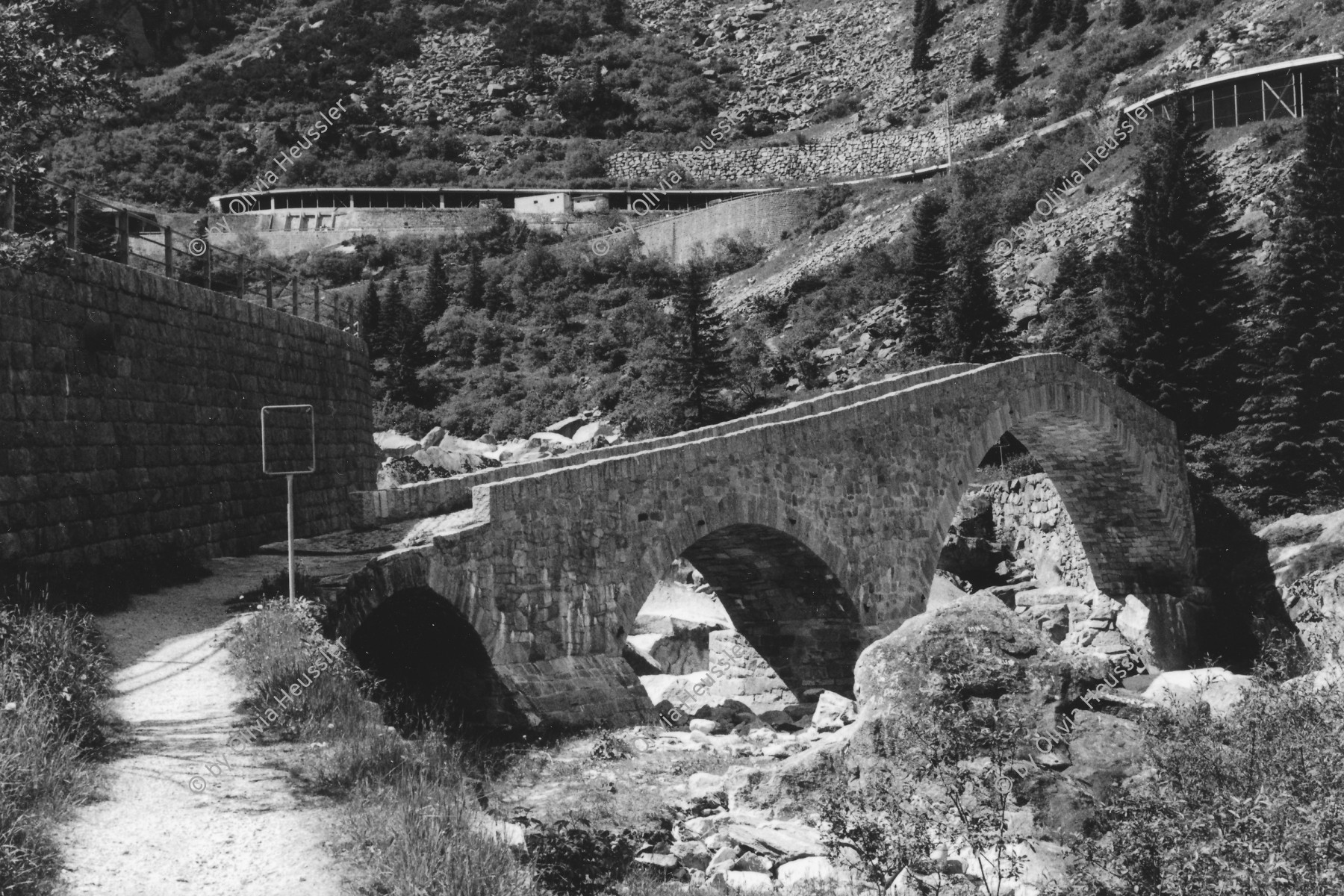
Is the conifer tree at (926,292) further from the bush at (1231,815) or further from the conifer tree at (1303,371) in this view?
the bush at (1231,815)

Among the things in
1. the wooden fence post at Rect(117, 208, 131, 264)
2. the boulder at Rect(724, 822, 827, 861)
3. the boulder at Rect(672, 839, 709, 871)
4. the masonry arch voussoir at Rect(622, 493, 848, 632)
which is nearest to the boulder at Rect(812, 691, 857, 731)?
the masonry arch voussoir at Rect(622, 493, 848, 632)

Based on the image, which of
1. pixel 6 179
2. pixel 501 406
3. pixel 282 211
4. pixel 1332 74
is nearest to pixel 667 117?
pixel 282 211

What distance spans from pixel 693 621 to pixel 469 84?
83.6 m

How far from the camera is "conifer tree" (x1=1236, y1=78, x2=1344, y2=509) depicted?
71.4ft

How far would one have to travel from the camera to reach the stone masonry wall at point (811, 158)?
64188mm

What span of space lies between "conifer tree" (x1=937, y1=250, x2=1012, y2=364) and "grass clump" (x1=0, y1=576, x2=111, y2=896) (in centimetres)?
2407

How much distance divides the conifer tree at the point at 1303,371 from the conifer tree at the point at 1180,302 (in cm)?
126

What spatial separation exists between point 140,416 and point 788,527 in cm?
788

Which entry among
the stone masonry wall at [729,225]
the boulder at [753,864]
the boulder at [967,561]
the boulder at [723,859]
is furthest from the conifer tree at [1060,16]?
the boulder at [753,864]

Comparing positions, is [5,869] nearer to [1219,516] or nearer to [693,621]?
[693,621]

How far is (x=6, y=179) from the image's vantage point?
7449 millimetres

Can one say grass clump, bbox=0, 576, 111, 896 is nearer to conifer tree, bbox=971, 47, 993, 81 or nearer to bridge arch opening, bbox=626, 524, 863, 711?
bridge arch opening, bbox=626, 524, 863, 711

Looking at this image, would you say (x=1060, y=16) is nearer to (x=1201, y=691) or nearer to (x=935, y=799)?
(x=1201, y=691)

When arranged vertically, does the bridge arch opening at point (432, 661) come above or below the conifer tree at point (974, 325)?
below
